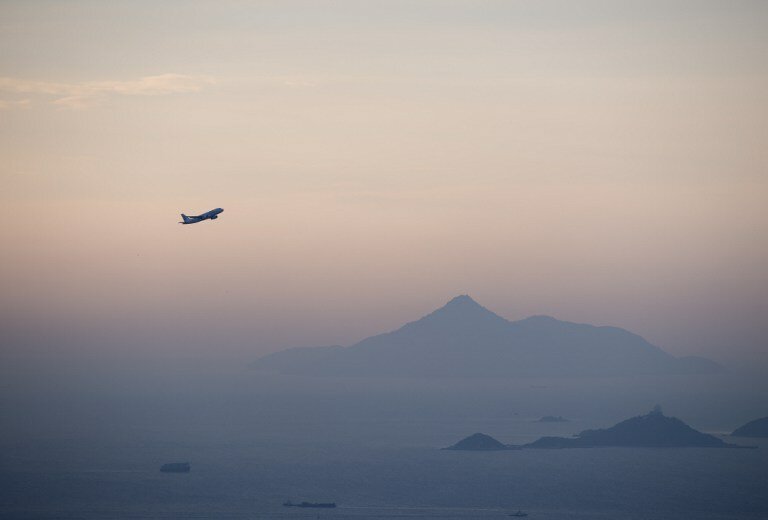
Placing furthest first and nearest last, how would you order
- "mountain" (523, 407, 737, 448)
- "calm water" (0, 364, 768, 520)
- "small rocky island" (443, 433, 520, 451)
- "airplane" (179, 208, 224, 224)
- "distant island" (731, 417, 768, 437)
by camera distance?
"distant island" (731, 417, 768, 437) → "small rocky island" (443, 433, 520, 451) → "mountain" (523, 407, 737, 448) → "calm water" (0, 364, 768, 520) → "airplane" (179, 208, 224, 224)

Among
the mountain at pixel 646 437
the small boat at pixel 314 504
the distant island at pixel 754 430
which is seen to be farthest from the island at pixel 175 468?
the distant island at pixel 754 430

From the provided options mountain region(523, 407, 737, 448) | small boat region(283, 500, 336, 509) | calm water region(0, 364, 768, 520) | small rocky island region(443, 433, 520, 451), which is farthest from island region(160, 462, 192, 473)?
mountain region(523, 407, 737, 448)

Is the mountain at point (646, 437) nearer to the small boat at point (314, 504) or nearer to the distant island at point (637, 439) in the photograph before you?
the distant island at point (637, 439)

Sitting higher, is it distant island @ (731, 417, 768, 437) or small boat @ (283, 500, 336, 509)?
distant island @ (731, 417, 768, 437)

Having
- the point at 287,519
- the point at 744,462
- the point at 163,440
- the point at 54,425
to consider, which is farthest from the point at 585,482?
the point at 54,425

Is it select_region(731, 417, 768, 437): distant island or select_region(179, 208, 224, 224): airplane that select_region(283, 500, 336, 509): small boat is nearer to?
select_region(179, 208, 224, 224): airplane

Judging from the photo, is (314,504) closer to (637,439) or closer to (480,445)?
(480,445)
